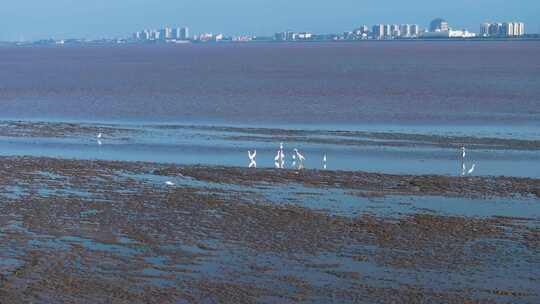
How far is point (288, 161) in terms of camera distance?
1236 inches

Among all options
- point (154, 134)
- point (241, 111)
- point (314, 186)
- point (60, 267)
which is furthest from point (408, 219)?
point (241, 111)

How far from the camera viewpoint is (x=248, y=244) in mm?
19031

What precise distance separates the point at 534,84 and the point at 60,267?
216ft

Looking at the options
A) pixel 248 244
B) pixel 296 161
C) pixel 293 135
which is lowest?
pixel 248 244

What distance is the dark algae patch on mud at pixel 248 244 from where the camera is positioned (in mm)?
15922

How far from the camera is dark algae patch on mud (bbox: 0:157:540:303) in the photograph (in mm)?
15922

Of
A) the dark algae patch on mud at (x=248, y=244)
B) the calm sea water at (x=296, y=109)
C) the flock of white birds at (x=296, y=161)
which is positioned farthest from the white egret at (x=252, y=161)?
the dark algae patch on mud at (x=248, y=244)

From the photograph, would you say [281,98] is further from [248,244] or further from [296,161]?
[248,244]

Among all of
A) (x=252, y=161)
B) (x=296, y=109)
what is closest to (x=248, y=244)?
(x=252, y=161)

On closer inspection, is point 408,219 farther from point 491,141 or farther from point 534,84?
point 534,84

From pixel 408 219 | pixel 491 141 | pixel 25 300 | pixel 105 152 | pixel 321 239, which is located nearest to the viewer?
pixel 25 300

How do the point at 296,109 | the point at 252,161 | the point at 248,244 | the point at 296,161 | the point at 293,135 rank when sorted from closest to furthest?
the point at 248,244 → the point at 252,161 → the point at 296,161 → the point at 293,135 → the point at 296,109

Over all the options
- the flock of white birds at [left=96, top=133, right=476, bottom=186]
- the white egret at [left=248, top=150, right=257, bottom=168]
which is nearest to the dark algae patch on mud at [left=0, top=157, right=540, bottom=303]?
the flock of white birds at [left=96, top=133, right=476, bottom=186]

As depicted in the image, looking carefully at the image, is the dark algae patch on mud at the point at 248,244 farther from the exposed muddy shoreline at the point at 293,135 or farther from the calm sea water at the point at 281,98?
the calm sea water at the point at 281,98
